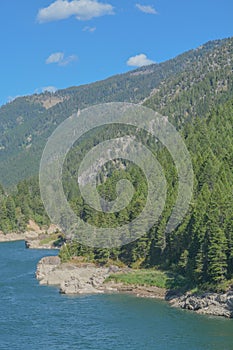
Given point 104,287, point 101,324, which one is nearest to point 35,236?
point 104,287

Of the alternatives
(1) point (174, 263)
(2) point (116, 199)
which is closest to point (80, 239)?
(2) point (116, 199)

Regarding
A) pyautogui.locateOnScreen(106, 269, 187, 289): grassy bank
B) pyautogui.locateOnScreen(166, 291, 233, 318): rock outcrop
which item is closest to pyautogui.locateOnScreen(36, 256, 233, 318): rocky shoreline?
pyautogui.locateOnScreen(166, 291, 233, 318): rock outcrop

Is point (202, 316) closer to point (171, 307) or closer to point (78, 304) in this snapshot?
point (171, 307)

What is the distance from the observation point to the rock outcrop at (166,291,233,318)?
70.1 meters

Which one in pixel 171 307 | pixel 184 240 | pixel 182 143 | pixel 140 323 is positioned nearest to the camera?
pixel 140 323

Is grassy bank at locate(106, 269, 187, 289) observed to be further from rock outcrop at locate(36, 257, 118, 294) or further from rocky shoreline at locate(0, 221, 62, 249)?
rocky shoreline at locate(0, 221, 62, 249)

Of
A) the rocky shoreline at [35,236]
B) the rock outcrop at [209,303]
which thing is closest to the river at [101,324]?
the rock outcrop at [209,303]

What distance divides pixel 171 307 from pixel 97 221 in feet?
139

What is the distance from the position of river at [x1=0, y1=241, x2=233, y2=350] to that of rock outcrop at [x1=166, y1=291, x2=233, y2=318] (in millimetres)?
1478

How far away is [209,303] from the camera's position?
7231 cm

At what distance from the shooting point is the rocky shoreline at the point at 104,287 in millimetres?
71500

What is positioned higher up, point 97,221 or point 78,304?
point 97,221

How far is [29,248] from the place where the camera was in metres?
149

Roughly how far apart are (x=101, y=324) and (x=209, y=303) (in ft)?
47.8
